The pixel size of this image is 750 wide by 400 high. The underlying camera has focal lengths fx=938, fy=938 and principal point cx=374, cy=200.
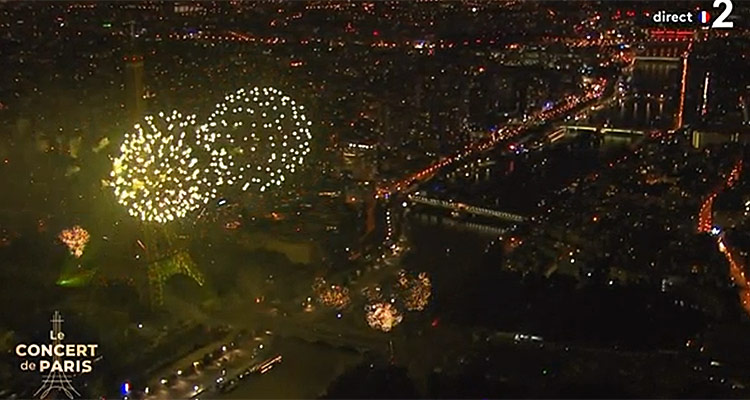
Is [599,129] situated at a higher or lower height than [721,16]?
lower

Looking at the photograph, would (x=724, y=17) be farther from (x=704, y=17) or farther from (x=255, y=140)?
(x=255, y=140)

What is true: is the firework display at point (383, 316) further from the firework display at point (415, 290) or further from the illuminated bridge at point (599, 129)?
the illuminated bridge at point (599, 129)

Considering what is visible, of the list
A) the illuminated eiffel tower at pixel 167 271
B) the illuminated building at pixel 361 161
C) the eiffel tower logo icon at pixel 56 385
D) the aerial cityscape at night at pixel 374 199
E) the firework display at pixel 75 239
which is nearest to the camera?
the eiffel tower logo icon at pixel 56 385

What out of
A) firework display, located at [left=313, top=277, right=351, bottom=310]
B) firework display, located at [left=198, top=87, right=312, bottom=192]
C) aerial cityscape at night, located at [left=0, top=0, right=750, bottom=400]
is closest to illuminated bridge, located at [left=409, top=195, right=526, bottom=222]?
aerial cityscape at night, located at [left=0, top=0, right=750, bottom=400]

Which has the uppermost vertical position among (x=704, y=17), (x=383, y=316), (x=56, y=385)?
(x=704, y=17)

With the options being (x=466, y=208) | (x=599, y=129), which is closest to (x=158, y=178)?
(x=466, y=208)

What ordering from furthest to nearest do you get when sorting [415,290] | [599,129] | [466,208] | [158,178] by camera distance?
[599,129], [466,208], [158,178], [415,290]

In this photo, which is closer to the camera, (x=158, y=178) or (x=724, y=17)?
A: (x=158, y=178)

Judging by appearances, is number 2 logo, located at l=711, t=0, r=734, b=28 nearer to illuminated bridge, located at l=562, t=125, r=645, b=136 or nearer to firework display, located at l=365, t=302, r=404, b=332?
illuminated bridge, located at l=562, t=125, r=645, b=136

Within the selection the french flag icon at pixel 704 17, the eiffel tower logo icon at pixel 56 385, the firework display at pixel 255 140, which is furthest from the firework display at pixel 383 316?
the french flag icon at pixel 704 17
